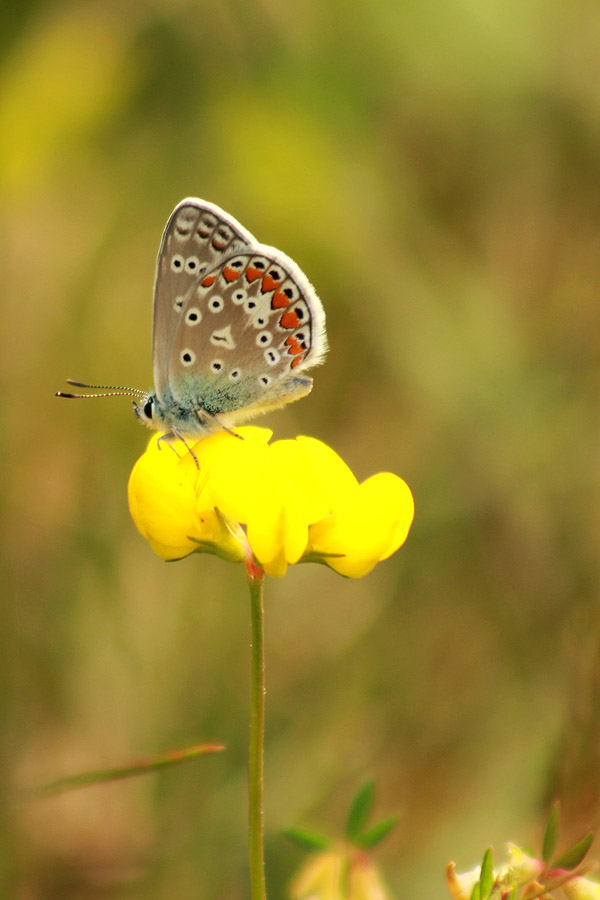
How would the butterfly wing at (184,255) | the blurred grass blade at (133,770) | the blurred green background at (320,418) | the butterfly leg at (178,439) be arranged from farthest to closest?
the blurred green background at (320,418)
the butterfly wing at (184,255)
the butterfly leg at (178,439)
the blurred grass blade at (133,770)

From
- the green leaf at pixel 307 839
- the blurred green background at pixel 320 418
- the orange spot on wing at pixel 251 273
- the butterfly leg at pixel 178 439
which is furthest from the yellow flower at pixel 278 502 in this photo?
the blurred green background at pixel 320 418

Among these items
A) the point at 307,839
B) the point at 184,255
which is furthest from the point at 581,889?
the point at 184,255

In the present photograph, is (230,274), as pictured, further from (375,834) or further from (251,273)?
(375,834)

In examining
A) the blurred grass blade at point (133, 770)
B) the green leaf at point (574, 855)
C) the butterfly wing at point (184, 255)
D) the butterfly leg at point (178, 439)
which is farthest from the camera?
the butterfly wing at point (184, 255)

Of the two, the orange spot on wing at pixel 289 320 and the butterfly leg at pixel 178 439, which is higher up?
the orange spot on wing at pixel 289 320

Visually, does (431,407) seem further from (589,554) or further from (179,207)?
(179,207)

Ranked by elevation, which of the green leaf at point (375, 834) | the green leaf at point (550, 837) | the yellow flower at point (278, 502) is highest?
the yellow flower at point (278, 502)

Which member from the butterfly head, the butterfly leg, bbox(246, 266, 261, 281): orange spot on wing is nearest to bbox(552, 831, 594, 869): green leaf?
the butterfly leg

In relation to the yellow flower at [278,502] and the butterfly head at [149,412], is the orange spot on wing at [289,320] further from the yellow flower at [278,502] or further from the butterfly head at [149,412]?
the yellow flower at [278,502]
